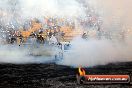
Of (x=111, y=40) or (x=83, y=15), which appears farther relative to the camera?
(x=111, y=40)

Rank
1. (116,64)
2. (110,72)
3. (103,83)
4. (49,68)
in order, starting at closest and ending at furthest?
(103,83) < (110,72) < (49,68) < (116,64)

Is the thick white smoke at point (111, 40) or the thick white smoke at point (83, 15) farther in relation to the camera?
the thick white smoke at point (111, 40)

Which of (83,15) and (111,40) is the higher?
(83,15)

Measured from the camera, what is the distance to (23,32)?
24641 millimetres

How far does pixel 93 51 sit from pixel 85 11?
284 cm

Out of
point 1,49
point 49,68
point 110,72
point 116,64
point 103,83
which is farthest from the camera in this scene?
point 1,49

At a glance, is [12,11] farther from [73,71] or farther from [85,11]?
[73,71]

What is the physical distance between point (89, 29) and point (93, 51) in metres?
1.82

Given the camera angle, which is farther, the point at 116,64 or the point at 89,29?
the point at 89,29

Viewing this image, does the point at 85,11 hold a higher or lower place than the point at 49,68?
higher

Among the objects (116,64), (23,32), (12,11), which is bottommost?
(116,64)

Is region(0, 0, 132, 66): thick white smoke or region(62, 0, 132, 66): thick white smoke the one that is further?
region(62, 0, 132, 66): thick white smoke

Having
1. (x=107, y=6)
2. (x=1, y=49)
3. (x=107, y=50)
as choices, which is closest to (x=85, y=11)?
(x=107, y=6)

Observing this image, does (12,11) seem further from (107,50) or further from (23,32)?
(107,50)
